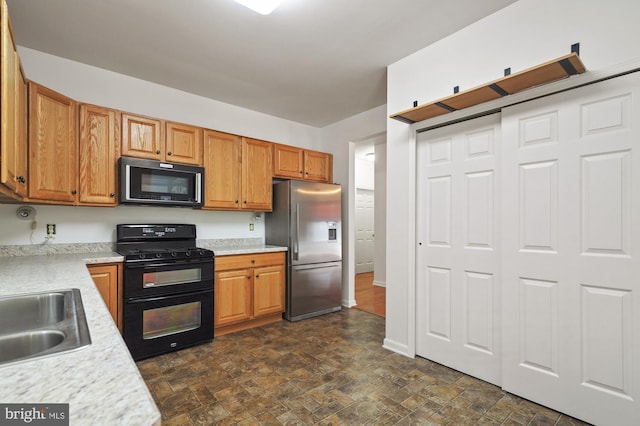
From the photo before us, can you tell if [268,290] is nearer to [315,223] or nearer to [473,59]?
[315,223]

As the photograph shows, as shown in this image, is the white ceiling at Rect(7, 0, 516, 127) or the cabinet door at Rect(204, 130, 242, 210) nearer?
the white ceiling at Rect(7, 0, 516, 127)

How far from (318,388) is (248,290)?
58.8 inches

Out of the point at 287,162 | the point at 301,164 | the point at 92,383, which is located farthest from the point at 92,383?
the point at 301,164

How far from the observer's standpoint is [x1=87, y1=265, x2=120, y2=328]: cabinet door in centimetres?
252

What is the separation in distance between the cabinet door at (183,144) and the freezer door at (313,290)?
1708 mm

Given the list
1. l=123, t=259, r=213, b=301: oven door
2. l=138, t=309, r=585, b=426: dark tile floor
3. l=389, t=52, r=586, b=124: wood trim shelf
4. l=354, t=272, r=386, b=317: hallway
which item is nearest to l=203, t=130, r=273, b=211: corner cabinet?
l=123, t=259, r=213, b=301: oven door

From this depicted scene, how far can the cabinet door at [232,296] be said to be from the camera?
10.5 feet

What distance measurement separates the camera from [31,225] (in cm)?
272

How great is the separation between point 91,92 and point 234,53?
1508 mm

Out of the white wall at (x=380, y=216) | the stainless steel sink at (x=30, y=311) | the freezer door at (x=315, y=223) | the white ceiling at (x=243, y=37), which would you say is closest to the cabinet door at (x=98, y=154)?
the white ceiling at (x=243, y=37)

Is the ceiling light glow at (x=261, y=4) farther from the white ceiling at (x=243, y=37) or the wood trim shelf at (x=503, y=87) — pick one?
the wood trim shelf at (x=503, y=87)

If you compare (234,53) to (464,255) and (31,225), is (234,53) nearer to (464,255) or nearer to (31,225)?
(31,225)

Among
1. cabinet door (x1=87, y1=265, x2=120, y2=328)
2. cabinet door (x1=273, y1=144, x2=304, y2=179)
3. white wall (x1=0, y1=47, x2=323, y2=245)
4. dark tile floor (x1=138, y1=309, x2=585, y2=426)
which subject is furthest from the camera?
cabinet door (x1=273, y1=144, x2=304, y2=179)

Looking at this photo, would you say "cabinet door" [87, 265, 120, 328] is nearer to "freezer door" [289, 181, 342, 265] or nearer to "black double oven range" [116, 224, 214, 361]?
"black double oven range" [116, 224, 214, 361]
